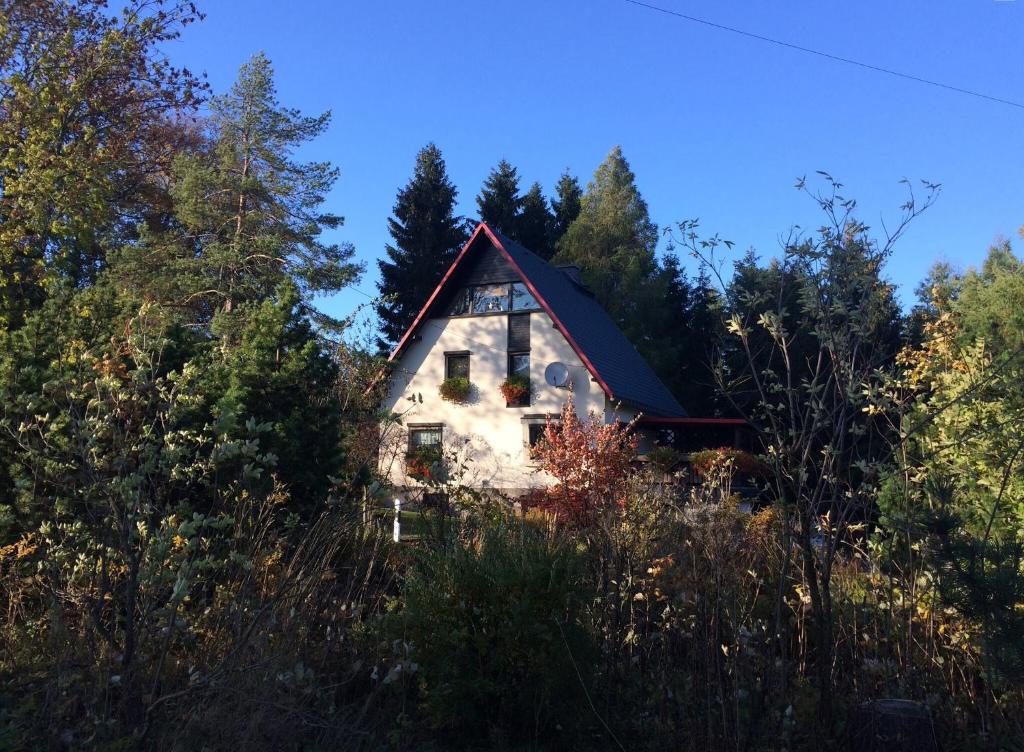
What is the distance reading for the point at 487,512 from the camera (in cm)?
630

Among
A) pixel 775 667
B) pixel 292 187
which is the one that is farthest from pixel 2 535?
pixel 292 187

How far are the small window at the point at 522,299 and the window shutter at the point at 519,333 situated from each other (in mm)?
256

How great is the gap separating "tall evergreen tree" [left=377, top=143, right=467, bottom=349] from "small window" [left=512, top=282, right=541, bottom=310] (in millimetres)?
12067

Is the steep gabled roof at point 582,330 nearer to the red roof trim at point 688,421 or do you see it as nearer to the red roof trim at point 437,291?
the red roof trim at point 437,291

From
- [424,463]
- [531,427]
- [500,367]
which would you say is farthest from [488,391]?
[424,463]

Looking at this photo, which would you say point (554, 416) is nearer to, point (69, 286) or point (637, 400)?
point (637, 400)

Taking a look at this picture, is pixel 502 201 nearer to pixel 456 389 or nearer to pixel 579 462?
pixel 456 389

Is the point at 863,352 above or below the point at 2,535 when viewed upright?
above

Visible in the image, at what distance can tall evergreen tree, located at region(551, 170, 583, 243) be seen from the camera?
3888 centimetres

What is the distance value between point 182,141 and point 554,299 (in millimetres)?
12881

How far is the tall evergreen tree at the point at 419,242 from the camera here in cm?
3331

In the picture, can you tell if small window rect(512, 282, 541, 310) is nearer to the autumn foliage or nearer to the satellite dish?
the satellite dish

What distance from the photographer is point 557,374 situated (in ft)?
66.9

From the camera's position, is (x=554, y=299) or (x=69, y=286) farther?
(x=554, y=299)
